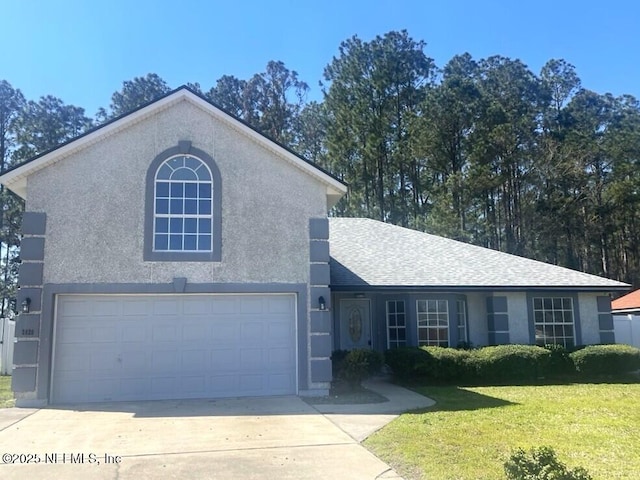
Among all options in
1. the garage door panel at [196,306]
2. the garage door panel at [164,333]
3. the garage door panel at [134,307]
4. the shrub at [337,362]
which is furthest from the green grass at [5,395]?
the shrub at [337,362]

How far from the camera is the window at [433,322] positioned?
55.1 ft

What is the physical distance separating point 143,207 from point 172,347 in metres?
3.29

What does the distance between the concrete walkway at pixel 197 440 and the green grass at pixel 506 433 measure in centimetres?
48

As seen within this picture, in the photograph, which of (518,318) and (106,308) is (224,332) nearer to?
(106,308)

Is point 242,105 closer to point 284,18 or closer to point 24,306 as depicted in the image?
point 284,18

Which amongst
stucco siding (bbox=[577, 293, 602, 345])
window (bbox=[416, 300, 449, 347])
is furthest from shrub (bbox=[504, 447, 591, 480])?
stucco siding (bbox=[577, 293, 602, 345])

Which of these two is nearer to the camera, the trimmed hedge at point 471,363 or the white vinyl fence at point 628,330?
the trimmed hedge at point 471,363

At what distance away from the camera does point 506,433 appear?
8930mm

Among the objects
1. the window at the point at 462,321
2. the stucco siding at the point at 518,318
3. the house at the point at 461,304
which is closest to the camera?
the house at the point at 461,304

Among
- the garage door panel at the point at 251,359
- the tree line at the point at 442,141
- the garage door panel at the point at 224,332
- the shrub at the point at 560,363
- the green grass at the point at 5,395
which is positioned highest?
the tree line at the point at 442,141

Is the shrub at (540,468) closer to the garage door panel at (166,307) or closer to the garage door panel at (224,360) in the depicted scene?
the garage door panel at (224,360)

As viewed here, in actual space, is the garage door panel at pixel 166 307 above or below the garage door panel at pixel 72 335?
above

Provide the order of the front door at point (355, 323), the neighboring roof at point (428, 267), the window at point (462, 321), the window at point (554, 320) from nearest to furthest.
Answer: the neighboring roof at point (428, 267)
the front door at point (355, 323)
the window at point (462, 321)
the window at point (554, 320)

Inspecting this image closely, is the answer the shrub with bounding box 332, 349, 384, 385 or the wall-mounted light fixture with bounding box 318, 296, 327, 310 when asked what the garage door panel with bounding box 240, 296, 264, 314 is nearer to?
the wall-mounted light fixture with bounding box 318, 296, 327, 310
